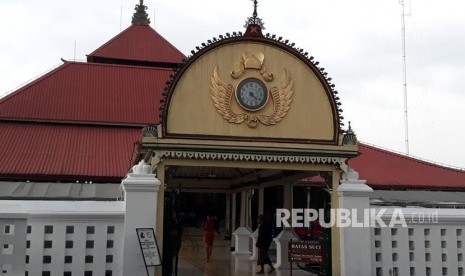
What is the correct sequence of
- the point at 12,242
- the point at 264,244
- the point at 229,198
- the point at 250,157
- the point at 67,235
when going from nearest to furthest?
the point at 12,242 < the point at 67,235 < the point at 250,157 < the point at 264,244 < the point at 229,198

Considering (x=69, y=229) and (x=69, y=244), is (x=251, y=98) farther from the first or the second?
(x=69, y=244)

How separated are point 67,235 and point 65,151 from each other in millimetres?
8890

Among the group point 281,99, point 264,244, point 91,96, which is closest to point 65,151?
point 91,96

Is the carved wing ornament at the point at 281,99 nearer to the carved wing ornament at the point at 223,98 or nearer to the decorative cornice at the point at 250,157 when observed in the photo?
the carved wing ornament at the point at 223,98

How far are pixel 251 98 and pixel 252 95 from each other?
0.20 feet

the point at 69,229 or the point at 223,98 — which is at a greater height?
the point at 223,98

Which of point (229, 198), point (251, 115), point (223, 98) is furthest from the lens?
point (229, 198)

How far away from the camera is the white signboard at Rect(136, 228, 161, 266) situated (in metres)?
8.27

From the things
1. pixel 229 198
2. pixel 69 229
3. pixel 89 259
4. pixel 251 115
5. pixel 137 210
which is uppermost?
pixel 251 115

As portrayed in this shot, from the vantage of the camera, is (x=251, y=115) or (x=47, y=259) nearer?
(x=47, y=259)

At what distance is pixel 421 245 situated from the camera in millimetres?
9641

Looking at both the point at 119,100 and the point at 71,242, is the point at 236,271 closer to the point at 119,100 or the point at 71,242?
the point at 71,242

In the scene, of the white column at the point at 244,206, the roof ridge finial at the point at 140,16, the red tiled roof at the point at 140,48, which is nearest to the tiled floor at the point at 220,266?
the white column at the point at 244,206

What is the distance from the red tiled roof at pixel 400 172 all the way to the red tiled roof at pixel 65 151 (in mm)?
8201
